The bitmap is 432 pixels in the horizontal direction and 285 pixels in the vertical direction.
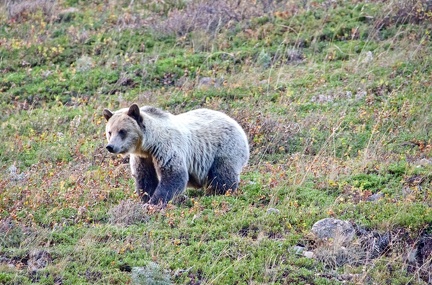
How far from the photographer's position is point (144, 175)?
10070mm

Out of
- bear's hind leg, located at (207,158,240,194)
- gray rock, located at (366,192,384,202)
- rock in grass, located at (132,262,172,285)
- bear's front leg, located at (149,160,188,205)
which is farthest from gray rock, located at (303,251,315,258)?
bear's hind leg, located at (207,158,240,194)

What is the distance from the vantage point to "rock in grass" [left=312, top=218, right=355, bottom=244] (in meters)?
8.37

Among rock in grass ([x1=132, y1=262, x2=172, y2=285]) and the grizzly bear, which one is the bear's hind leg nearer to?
the grizzly bear

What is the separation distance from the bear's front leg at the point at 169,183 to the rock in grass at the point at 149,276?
2.09 metres

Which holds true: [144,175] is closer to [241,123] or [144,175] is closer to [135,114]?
[135,114]

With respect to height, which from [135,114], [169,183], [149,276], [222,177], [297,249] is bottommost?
[222,177]

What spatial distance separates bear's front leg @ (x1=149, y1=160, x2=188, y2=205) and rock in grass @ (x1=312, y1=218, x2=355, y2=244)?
202 cm

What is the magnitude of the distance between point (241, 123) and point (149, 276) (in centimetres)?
600

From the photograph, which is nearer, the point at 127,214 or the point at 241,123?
the point at 127,214

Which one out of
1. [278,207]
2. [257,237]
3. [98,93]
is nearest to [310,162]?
[278,207]

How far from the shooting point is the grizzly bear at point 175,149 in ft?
32.0

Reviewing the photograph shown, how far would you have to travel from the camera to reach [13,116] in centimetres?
1428

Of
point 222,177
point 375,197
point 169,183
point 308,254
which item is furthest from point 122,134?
point 375,197

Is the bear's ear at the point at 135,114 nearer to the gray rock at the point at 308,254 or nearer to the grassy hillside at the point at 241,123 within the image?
the grassy hillside at the point at 241,123
